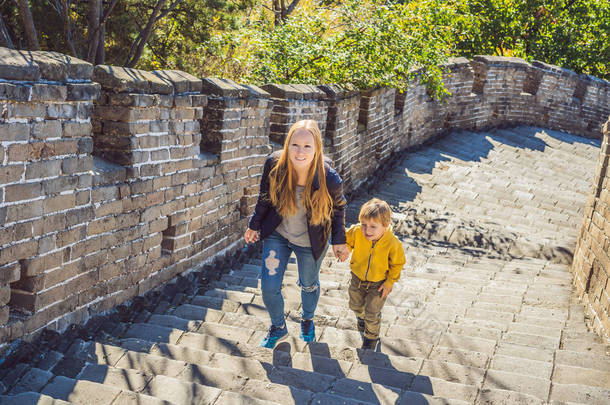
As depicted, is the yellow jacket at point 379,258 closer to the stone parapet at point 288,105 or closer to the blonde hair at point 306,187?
the blonde hair at point 306,187

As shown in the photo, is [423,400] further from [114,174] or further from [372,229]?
[114,174]

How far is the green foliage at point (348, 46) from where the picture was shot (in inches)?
309

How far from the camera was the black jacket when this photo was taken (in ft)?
12.5

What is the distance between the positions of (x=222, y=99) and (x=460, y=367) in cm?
278

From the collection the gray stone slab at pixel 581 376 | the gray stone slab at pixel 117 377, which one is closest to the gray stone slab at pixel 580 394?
the gray stone slab at pixel 581 376

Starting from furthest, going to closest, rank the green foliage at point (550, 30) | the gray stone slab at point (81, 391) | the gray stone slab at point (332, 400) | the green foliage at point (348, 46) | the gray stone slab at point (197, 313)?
the green foliage at point (550, 30) → the green foliage at point (348, 46) → the gray stone slab at point (197, 313) → the gray stone slab at point (332, 400) → the gray stone slab at point (81, 391)

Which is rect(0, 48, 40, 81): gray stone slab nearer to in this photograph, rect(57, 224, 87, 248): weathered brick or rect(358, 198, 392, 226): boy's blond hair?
rect(57, 224, 87, 248): weathered brick

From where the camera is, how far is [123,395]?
2871mm

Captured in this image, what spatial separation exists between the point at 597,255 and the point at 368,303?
2.05m

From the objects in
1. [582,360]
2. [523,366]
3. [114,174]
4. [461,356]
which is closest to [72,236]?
[114,174]

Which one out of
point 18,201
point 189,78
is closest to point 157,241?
point 189,78

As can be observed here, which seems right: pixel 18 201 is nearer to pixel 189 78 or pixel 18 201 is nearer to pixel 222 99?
pixel 189 78

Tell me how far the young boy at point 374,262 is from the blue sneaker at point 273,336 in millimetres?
506

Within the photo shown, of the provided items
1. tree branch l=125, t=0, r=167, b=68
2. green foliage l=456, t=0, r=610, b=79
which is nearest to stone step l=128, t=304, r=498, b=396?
tree branch l=125, t=0, r=167, b=68
